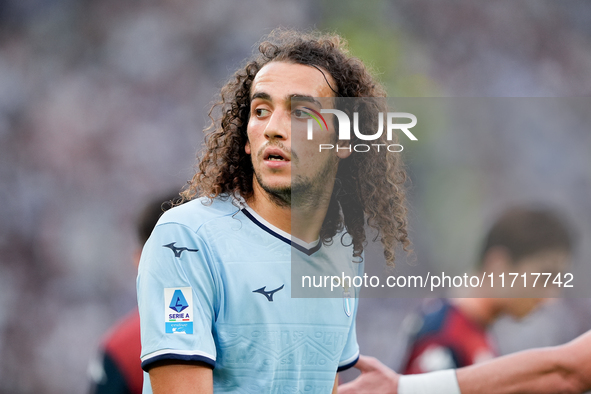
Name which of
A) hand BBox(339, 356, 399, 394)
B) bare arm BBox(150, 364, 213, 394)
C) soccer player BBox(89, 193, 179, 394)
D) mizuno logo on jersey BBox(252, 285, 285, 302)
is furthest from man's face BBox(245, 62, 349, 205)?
hand BBox(339, 356, 399, 394)

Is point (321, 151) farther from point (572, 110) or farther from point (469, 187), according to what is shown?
point (572, 110)

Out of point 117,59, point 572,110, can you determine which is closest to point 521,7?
point 572,110

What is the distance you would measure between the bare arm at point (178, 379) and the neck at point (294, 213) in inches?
23.1

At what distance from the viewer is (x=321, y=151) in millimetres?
2004

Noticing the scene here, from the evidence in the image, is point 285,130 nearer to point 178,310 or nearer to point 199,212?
point 199,212

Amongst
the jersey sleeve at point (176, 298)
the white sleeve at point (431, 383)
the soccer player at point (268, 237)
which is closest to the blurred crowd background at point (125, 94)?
the white sleeve at point (431, 383)

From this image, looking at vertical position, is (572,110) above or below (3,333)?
above

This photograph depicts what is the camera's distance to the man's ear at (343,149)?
209 centimetres

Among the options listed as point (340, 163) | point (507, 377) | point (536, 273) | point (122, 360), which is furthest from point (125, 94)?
point (507, 377)

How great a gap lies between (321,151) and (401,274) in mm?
1491

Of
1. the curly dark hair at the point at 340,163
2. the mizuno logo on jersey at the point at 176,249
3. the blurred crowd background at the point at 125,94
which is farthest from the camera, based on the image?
the blurred crowd background at the point at 125,94

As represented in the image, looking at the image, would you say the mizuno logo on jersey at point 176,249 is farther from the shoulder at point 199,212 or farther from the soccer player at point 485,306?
the soccer player at point 485,306

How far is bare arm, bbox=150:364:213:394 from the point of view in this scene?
59.2 inches

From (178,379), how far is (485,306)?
234 centimetres
